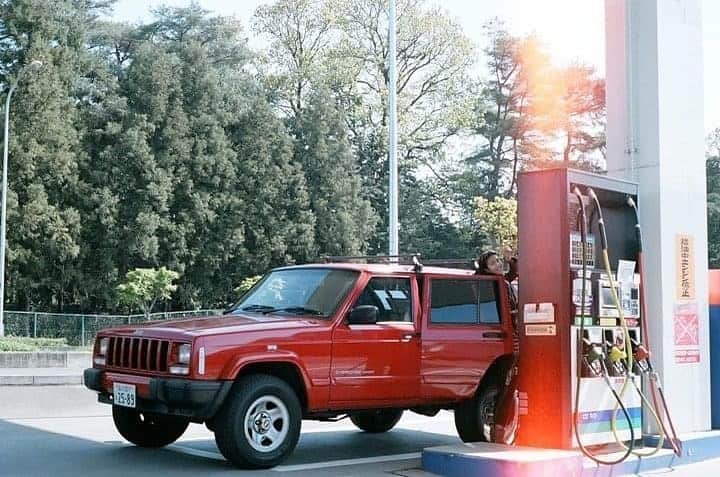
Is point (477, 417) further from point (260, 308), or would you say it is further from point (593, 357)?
point (260, 308)

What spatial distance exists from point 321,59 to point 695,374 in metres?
41.2

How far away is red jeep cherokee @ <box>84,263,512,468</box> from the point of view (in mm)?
8102

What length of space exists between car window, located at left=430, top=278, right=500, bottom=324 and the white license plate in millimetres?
2992

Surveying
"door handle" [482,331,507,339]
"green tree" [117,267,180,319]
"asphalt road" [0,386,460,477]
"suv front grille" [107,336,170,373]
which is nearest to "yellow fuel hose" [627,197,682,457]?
"door handle" [482,331,507,339]

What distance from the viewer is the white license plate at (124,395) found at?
8.38 metres

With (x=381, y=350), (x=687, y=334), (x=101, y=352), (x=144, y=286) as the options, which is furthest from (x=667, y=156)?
(x=144, y=286)

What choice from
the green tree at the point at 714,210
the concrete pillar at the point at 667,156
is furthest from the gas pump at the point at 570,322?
the green tree at the point at 714,210

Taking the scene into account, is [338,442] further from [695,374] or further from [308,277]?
[695,374]

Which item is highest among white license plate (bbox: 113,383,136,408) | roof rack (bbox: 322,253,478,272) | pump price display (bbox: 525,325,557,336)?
roof rack (bbox: 322,253,478,272)

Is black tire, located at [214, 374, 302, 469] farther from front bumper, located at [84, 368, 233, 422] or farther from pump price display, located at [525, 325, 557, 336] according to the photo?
pump price display, located at [525, 325, 557, 336]

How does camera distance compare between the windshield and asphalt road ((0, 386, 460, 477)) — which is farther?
the windshield

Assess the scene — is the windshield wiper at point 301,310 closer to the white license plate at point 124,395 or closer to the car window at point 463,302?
the car window at point 463,302

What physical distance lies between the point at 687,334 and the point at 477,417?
2244 mm

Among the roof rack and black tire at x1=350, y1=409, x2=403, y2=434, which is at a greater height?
the roof rack
